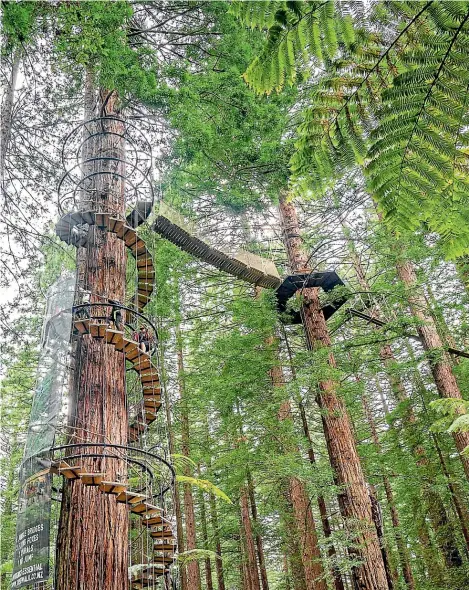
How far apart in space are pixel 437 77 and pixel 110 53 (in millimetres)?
4793

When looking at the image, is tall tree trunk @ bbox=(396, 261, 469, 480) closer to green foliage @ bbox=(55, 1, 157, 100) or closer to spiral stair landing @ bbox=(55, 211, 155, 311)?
spiral stair landing @ bbox=(55, 211, 155, 311)

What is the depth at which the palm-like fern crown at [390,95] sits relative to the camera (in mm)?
1896

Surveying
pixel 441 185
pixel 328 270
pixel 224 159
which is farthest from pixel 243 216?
pixel 441 185

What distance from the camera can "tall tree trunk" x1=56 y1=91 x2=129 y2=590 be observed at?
4508 mm

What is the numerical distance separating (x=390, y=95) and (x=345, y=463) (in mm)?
7110

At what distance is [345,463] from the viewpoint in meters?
7.95

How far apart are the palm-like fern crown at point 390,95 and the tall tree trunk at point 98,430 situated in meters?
3.61

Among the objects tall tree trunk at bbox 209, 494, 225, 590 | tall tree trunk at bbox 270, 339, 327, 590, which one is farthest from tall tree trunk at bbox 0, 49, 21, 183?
tall tree trunk at bbox 209, 494, 225, 590

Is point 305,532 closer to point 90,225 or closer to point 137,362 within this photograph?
point 137,362

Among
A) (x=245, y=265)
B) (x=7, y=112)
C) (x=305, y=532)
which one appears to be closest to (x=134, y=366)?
(x=7, y=112)

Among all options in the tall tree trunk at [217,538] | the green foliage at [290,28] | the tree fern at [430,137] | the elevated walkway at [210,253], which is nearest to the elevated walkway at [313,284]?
the elevated walkway at [210,253]

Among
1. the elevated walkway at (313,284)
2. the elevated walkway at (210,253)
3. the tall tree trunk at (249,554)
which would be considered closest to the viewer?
the elevated walkway at (210,253)

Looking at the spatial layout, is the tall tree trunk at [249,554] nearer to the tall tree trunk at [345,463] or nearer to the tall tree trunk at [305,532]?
the tall tree trunk at [305,532]

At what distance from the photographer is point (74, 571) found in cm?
443
